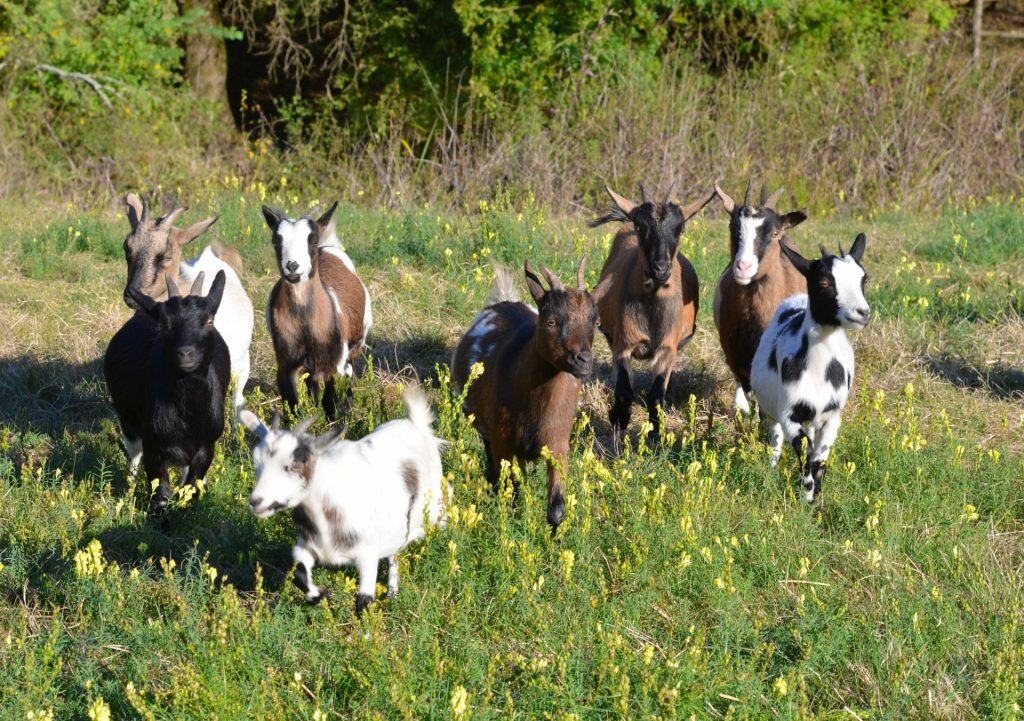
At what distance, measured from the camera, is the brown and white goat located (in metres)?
7.93

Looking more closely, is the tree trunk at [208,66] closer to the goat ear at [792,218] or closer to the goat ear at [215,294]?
the goat ear at [792,218]

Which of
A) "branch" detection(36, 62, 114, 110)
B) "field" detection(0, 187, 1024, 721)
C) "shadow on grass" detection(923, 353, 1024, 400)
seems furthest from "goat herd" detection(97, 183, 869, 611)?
"branch" detection(36, 62, 114, 110)

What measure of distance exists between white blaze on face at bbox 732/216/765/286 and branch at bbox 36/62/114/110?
10.7 m

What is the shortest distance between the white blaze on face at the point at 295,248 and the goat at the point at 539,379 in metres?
1.32

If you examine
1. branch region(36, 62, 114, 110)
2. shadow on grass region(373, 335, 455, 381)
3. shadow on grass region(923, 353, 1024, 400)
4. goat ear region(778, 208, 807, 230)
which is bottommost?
shadow on grass region(373, 335, 455, 381)

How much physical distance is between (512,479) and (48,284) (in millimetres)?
5339

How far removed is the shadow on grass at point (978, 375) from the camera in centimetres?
854

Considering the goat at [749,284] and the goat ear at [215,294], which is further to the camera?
the goat at [749,284]

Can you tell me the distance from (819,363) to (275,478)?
313cm

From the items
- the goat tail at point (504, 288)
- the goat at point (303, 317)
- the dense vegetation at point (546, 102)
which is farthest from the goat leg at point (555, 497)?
the dense vegetation at point (546, 102)

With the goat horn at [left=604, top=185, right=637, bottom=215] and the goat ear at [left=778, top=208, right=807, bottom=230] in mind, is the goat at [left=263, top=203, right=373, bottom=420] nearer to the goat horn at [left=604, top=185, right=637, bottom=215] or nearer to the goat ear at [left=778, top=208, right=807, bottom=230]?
the goat horn at [left=604, top=185, right=637, bottom=215]

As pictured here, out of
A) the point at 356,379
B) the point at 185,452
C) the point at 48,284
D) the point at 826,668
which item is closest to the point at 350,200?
the point at 48,284

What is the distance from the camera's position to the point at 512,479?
6.34 m

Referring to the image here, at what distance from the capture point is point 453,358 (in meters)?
7.40
